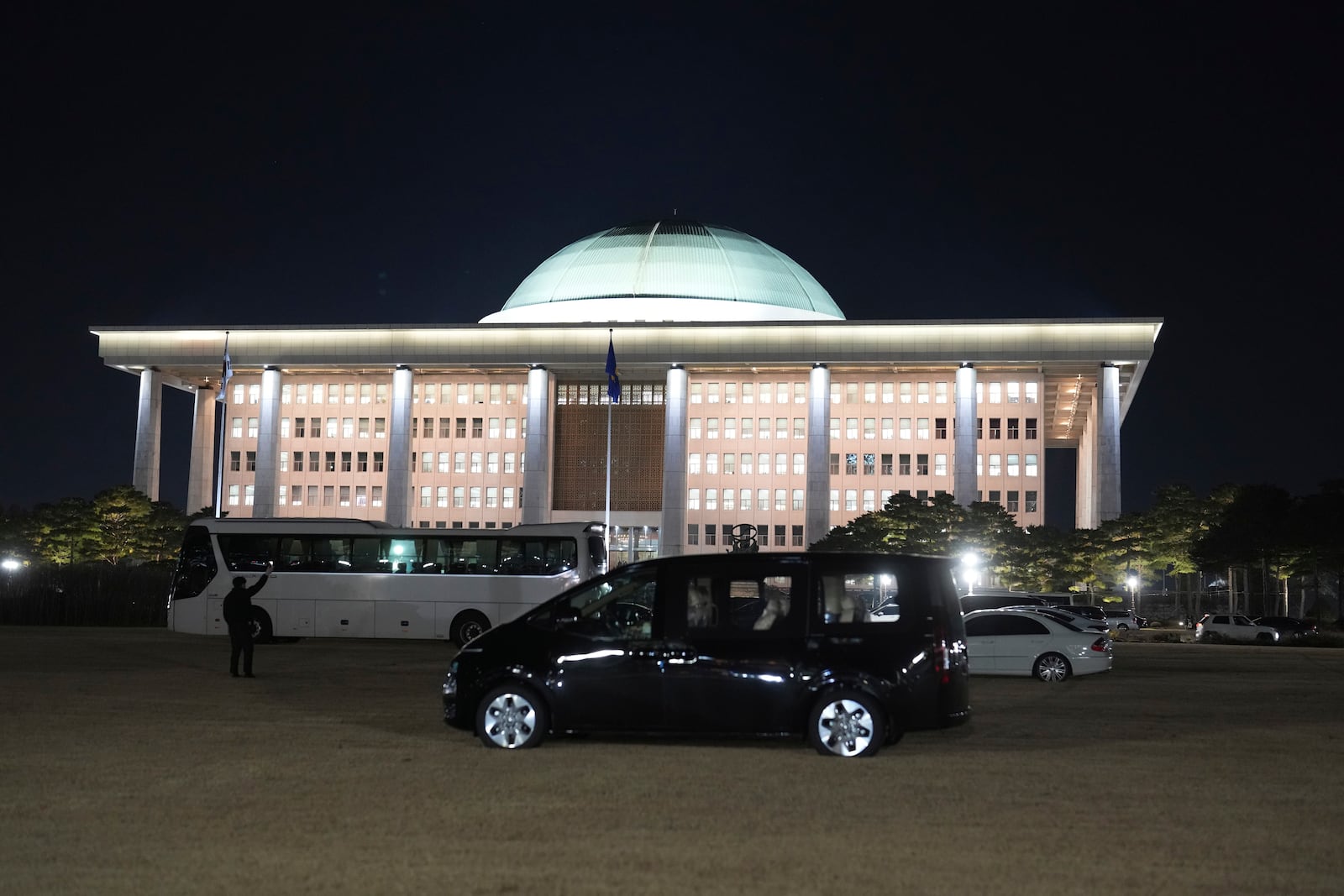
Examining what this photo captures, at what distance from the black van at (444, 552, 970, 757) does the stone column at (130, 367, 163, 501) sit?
95.2m

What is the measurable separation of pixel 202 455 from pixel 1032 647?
98.4m

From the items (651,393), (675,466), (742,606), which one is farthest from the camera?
(651,393)

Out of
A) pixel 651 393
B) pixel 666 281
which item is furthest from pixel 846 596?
pixel 666 281

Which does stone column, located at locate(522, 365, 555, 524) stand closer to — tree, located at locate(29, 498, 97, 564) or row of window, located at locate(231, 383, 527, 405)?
row of window, located at locate(231, 383, 527, 405)

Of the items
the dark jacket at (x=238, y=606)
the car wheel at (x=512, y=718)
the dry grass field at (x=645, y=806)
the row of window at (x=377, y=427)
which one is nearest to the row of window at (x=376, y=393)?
the row of window at (x=377, y=427)

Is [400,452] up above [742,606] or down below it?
above

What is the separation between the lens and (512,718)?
1491cm

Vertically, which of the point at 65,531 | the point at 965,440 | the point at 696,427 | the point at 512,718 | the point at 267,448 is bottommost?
the point at 512,718

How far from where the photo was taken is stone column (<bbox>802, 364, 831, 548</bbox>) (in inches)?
3996

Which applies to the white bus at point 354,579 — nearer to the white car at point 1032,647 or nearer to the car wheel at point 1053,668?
the white car at point 1032,647

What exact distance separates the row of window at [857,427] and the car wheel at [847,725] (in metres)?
92.9

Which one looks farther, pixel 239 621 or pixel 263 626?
pixel 263 626

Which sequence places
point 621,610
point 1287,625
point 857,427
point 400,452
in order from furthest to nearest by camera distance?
point 857,427
point 400,452
point 1287,625
point 621,610

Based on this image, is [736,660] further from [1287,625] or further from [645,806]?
[1287,625]
